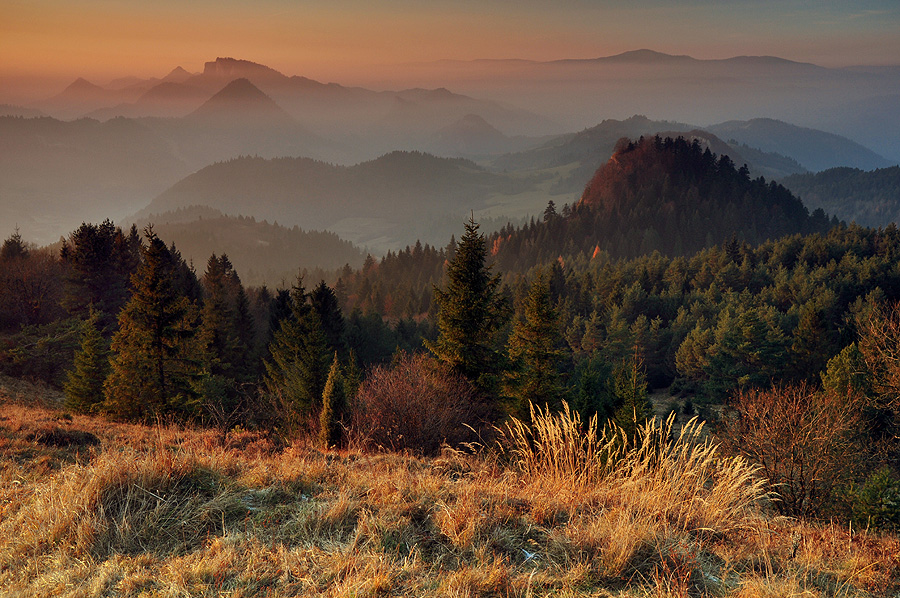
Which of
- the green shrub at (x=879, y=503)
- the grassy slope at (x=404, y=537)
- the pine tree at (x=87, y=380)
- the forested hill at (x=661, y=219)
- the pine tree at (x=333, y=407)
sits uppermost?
the forested hill at (x=661, y=219)

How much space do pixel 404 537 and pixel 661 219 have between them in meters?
189

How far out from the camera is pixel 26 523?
4645 mm

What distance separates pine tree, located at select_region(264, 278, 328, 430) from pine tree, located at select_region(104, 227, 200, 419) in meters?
6.40

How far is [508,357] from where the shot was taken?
27.9 metres

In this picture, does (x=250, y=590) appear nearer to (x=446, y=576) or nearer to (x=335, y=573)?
(x=335, y=573)

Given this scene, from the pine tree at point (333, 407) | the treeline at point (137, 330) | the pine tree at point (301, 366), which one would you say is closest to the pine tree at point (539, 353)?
the treeline at point (137, 330)

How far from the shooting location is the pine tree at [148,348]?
2753cm

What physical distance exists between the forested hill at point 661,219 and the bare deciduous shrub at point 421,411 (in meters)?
131

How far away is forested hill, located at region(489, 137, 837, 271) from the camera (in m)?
164

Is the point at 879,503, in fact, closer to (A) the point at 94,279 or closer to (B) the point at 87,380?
(B) the point at 87,380

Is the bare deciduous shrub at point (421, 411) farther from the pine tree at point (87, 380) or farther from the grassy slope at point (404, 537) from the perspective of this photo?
the pine tree at point (87, 380)

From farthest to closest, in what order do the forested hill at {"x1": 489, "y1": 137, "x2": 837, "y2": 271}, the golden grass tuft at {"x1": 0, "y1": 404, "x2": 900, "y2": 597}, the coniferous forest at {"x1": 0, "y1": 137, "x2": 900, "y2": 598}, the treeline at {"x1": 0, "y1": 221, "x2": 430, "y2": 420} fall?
the forested hill at {"x1": 489, "y1": 137, "x2": 837, "y2": 271} → the treeline at {"x1": 0, "y1": 221, "x2": 430, "y2": 420} → the coniferous forest at {"x1": 0, "y1": 137, "x2": 900, "y2": 598} → the golden grass tuft at {"x1": 0, "y1": 404, "x2": 900, "y2": 597}

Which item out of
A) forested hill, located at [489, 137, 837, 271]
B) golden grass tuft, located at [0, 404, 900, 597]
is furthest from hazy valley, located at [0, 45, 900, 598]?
forested hill, located at [489, 137, 837, 271]

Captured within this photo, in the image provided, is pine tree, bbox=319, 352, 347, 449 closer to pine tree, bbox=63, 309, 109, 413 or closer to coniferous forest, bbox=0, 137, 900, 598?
coniferous forest, bbox=0, 137, 900, 598
